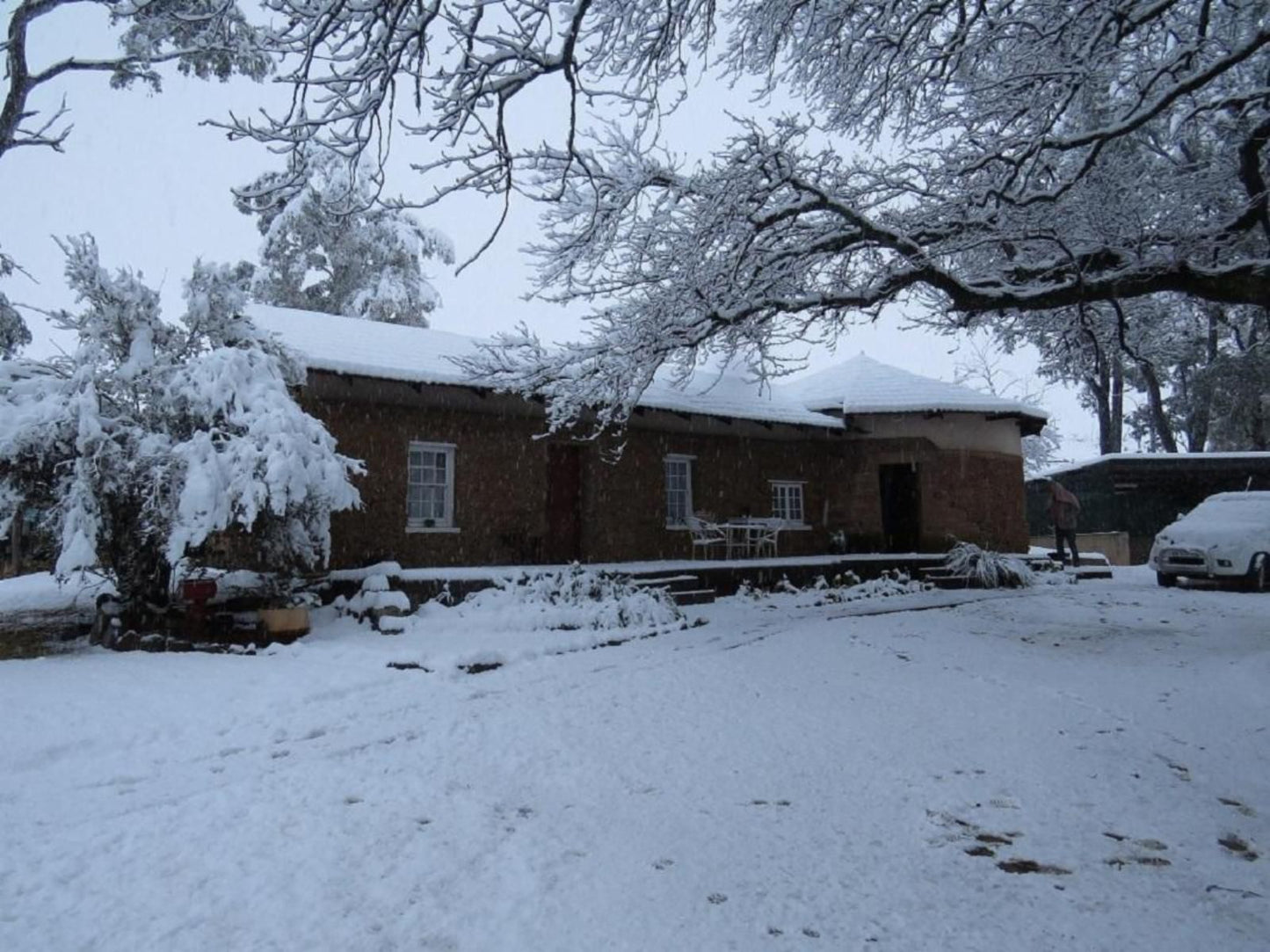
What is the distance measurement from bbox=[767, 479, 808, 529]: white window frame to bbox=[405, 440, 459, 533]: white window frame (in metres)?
7.16

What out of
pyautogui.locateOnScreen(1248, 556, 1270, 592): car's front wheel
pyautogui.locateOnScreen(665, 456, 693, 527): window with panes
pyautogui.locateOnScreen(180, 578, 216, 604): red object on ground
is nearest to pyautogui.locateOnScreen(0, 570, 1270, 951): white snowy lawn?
pyautogui.locateOnScreen(180, 578, 216, 604): red object on ground

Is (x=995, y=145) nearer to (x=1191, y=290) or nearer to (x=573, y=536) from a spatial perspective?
(x=1191, y=290)

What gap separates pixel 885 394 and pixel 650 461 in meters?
5.95

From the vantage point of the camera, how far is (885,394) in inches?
683

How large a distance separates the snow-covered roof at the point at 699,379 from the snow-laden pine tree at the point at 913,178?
4.76 ft

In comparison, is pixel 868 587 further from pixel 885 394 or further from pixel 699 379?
pixel 699 379

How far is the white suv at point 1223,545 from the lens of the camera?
1341 centimetres

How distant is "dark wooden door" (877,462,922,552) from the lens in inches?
738

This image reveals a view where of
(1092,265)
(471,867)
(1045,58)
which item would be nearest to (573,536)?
(1092,265)

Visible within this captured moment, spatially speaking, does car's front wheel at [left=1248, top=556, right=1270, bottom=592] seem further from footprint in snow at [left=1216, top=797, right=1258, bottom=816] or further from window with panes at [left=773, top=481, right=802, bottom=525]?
footprint in snow at [left=1216, top=797, right=1258, bottom=816]

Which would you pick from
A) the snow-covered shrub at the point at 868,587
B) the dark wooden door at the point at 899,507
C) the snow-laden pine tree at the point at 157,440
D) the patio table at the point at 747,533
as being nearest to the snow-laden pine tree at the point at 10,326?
the snow-laden pine tree at the point at 157,440

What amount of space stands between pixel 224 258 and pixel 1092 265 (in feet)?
32.6

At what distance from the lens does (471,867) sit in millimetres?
3217

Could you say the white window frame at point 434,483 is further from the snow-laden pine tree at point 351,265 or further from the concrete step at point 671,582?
the snow-laden pine tree at point 351,265
